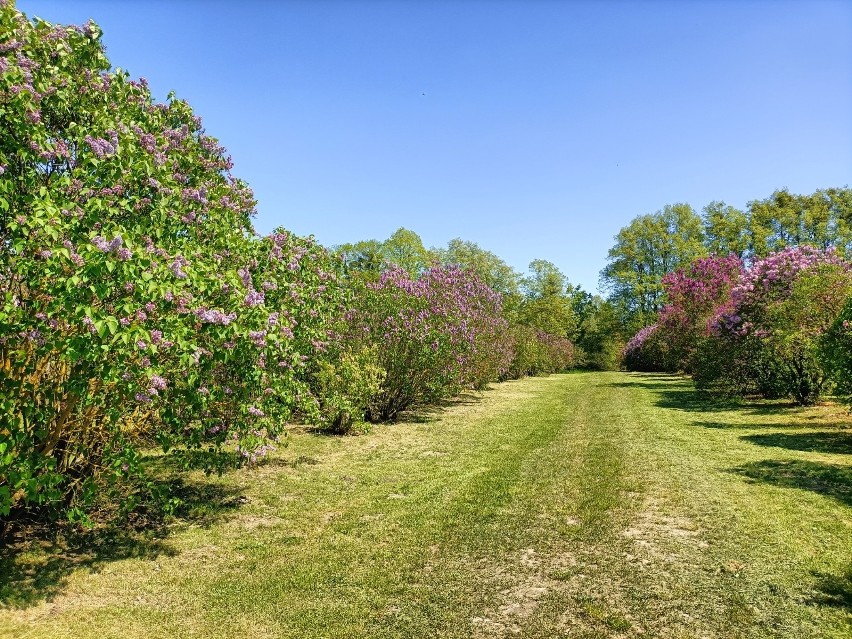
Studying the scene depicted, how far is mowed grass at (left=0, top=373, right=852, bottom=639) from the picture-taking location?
4.68m

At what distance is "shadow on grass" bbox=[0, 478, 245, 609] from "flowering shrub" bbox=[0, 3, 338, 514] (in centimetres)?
49

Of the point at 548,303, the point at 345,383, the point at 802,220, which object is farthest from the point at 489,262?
the point at 345,383

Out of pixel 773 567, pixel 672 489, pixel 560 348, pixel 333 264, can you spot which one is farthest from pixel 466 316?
pixel 560 348

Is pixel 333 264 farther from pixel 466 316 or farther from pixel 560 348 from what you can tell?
pixel 560 348

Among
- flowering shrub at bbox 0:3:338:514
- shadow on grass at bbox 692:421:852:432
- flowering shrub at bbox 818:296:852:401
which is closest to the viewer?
flowering shrub at bbox 0:3:338:514

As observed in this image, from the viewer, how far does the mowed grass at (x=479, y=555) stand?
15.4ft

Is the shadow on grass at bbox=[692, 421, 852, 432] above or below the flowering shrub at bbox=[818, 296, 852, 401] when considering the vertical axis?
below

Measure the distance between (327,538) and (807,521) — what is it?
20.7ft

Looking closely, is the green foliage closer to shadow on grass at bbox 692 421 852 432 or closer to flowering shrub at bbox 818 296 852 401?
shadow on grass at bbox 692 421 852 432

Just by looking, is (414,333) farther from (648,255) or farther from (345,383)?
(648,255)

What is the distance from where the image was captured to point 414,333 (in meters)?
15.6

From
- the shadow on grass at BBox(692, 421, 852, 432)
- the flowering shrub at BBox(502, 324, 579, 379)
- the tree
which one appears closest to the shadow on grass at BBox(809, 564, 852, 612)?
the shadow on grass at BBox(692, 421, 852, 432)

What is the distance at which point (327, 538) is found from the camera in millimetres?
Answer: 6887

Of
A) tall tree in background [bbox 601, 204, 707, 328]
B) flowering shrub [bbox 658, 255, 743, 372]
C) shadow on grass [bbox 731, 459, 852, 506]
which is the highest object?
tall tree in background [bbox 601, 204, 707, 328]
